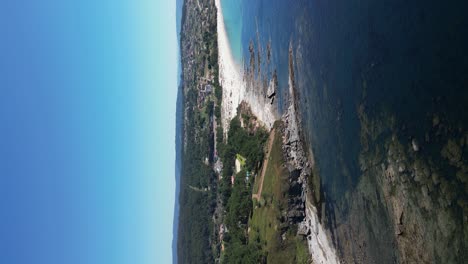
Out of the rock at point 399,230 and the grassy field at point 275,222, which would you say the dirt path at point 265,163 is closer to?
the grassy field at point 275,222

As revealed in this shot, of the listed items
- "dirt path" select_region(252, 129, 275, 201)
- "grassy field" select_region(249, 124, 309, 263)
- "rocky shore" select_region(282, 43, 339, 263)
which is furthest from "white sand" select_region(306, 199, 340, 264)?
"dirt path" select_region(252, 129, 275, 201)

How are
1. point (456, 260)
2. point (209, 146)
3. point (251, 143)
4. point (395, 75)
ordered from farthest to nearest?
point (209, 146), point (251, 143), point (395, 75), point (456, 260)

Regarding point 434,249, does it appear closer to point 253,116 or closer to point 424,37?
point 424,37

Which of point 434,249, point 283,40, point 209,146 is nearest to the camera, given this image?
point 434,249

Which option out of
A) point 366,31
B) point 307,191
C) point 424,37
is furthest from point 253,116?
point 424,37

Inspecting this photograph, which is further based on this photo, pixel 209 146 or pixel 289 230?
pixel 209 146

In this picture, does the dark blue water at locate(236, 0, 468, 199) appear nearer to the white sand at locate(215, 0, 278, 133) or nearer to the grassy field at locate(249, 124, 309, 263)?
the grassy field at locate(249, 124, 309, 263)
